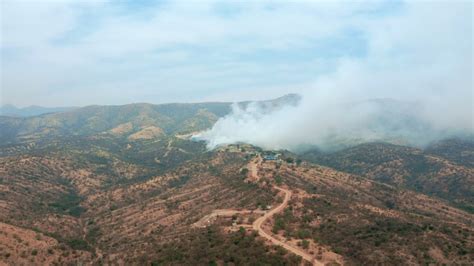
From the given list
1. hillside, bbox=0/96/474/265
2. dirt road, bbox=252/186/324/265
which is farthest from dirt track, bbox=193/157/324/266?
hillside, bbox=0/96/474/265

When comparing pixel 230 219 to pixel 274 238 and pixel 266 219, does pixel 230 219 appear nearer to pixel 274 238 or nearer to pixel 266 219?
pixel 266 219

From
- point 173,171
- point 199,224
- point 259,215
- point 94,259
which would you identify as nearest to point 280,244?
point 259,215

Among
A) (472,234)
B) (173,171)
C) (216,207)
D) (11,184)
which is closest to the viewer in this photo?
(472,234)

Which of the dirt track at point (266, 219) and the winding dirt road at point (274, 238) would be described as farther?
the dirt track at point (266, 219)

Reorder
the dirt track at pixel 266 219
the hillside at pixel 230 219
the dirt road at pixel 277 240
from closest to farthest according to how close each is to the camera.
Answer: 1. the dirt road at pixel 277 240
2. the dirt track at pixel 266 219
3. the hillside at pixel 230 219

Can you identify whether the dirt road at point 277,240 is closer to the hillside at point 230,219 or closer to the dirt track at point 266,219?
the dirt track at point 266,219

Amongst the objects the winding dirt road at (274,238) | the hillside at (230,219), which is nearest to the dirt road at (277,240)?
the winding dirt road at (274,238)

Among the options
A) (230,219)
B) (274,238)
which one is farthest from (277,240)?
(230,219)

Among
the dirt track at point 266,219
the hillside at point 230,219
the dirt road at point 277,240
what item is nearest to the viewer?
the dirt road at point 277,240

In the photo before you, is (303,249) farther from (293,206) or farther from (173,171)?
(173,171)

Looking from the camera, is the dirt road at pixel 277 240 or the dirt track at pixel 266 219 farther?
the dirt track at pixel 266 219

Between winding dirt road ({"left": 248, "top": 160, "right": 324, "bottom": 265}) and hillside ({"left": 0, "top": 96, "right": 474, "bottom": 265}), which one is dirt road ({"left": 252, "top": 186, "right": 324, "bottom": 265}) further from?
hillside ({"left": 0, "top": 96, "right": 474, "bottom": 265})
